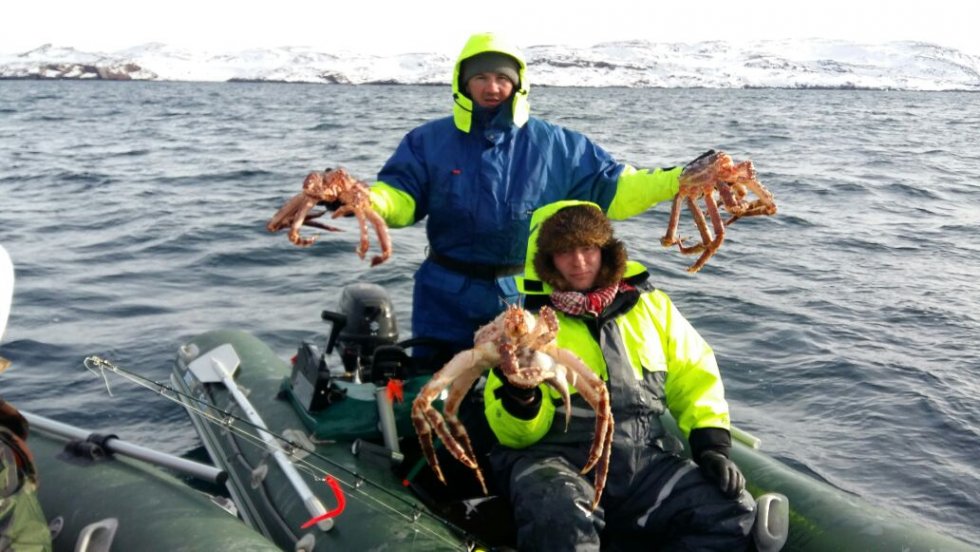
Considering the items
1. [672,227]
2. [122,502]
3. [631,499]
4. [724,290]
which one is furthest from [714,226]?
[724,290]

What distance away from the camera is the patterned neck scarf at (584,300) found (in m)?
3.44

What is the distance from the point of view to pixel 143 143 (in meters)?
23.6

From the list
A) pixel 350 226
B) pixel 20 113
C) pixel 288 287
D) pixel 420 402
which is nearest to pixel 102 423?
pixel 288 287

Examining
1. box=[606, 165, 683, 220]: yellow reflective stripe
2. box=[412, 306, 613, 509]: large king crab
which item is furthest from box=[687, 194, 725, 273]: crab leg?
box=[412, 306, 613, 509]: large king crab

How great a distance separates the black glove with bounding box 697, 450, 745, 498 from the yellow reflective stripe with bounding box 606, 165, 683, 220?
1.14 metres

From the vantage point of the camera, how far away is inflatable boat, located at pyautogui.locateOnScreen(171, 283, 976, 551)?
357cm

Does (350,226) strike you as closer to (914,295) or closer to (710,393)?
(914,295)

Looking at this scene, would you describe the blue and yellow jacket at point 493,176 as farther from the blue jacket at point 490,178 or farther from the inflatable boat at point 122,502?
the inflatable boat at point 122,502

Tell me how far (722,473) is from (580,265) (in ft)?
Result: 3.15

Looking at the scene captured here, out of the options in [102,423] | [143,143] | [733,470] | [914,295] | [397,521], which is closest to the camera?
[733,470]

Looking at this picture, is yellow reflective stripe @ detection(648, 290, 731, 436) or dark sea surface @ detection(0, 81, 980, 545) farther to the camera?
dark sea surface @ detection(0, 81, 980, 545)

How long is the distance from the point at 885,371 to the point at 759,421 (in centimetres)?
155

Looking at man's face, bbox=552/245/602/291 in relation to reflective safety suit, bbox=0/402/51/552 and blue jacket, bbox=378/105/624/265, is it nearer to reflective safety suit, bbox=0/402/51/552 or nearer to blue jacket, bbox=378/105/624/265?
blue jacket, bbox=378/105/624/265

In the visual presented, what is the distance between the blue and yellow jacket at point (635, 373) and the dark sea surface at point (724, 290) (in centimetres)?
269
